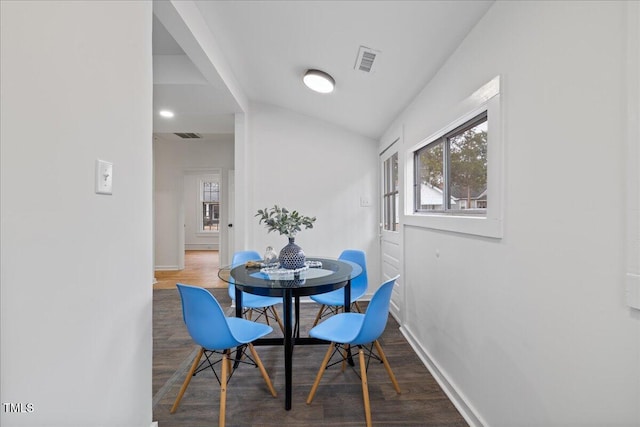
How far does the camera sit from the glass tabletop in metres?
1.67

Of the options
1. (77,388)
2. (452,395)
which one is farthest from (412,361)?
(77,388)

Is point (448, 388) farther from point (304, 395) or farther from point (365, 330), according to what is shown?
point (304, 395)

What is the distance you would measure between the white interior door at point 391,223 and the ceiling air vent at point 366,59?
3.25ft

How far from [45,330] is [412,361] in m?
2.26

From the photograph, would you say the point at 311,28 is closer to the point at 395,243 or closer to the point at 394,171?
the point at 394,171

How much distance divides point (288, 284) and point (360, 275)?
1.05 m

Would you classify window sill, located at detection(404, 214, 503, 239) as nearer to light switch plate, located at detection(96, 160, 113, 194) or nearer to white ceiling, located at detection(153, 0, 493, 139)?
white ceiling, located at detection(153, 0, 493, 139)

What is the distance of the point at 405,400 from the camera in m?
1.76

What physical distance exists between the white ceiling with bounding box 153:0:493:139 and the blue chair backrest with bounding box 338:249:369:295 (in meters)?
1.52

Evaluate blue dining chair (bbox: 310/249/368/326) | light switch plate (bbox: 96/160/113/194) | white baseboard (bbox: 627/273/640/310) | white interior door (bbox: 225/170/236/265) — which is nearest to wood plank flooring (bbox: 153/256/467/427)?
blue dining chair (bbox: 310/249/368/326)

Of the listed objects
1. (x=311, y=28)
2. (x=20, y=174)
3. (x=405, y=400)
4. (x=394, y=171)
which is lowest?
(x=405, y=400)

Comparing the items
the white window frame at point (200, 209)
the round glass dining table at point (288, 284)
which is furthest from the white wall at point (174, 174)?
the round glass dining table at point (288, 284)

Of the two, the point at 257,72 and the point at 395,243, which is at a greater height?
the point at 257,72

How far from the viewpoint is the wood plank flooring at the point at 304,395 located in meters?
1.61
